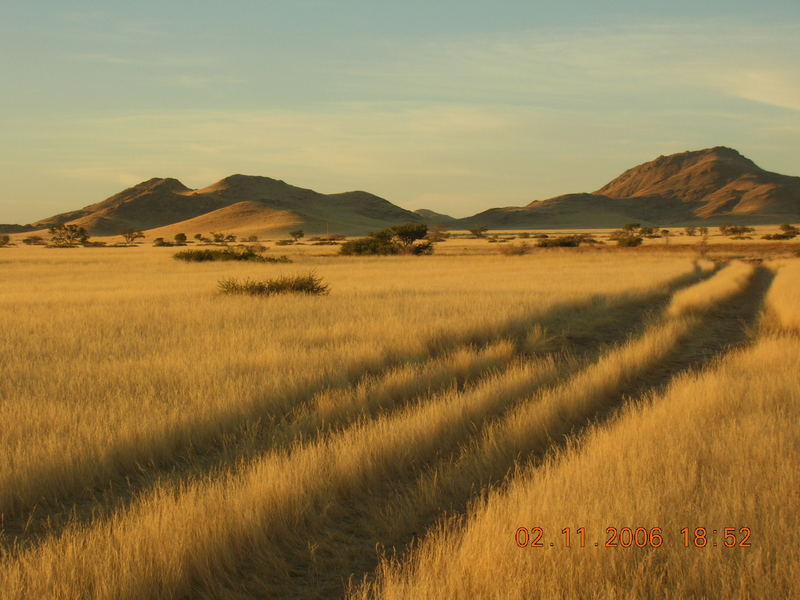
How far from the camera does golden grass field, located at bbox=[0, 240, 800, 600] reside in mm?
3441

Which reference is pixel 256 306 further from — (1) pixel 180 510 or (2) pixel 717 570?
(2) pixel 717 570

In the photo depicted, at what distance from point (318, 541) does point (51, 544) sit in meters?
1.72

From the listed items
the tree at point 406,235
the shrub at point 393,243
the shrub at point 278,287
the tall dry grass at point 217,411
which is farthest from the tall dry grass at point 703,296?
the tree at point 406,235

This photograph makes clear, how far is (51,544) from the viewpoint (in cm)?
375

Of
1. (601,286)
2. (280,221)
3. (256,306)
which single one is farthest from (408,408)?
(280,221)

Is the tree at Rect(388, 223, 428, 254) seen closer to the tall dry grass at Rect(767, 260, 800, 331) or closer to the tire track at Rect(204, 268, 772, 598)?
the tall dry grass at Rect(767, 260, 800, 331)

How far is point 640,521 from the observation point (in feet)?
12.6

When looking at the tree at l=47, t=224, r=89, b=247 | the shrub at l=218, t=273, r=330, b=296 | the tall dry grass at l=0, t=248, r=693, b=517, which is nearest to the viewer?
the tall dry grass at l=0, t=248, r=693, b=517

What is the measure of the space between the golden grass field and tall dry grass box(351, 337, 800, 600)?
0.02m

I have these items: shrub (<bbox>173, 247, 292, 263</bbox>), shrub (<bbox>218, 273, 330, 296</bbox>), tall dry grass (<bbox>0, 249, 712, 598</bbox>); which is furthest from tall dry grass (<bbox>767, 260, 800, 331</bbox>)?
shrub (<bbox>173, 247, 292, 263</bbox>)

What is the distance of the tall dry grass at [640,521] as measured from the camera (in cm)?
319

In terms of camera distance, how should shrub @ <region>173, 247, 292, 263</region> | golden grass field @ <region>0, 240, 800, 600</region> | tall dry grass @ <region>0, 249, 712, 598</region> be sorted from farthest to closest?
shrub @ <region>173, 247, 292, 263</region> → tall dry grass @ <region>0, 249, 712, 598</region> → golden grass field @ <region>0, 240, 800, 600</region>

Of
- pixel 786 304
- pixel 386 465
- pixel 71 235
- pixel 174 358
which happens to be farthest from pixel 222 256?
pixel 71 235

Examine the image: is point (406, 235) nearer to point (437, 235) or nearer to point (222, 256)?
point (222, 256)
